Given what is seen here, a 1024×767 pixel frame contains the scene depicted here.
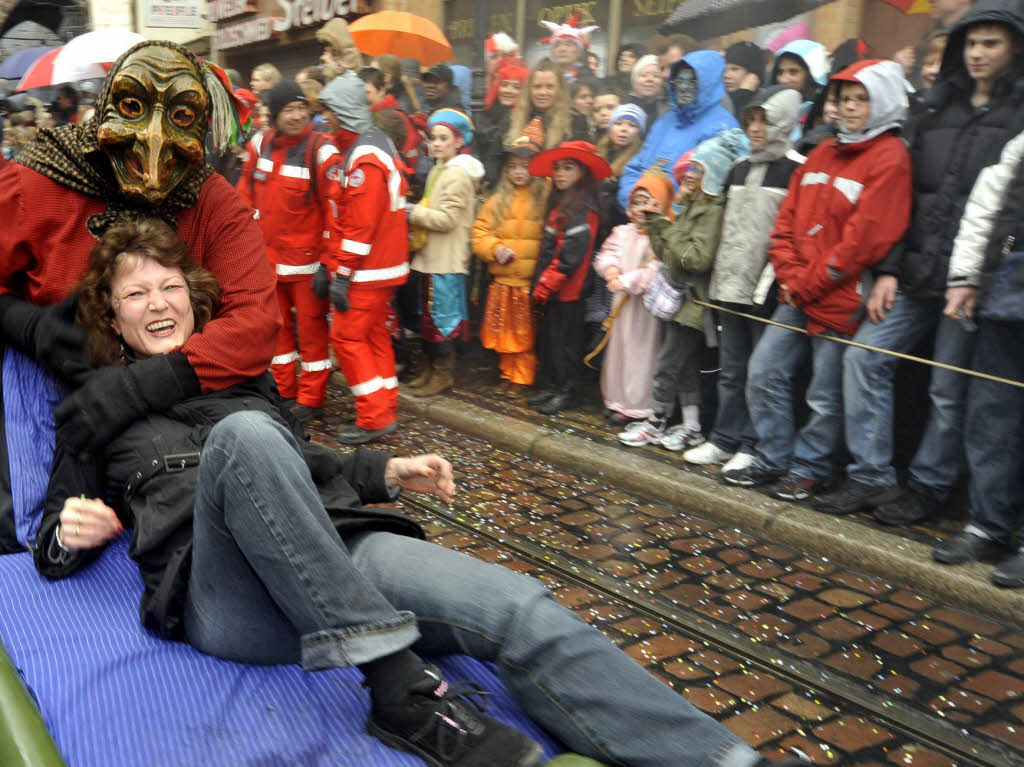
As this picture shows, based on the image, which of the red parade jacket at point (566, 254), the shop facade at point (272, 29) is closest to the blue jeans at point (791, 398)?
the red parade jacket at point (566, 254)

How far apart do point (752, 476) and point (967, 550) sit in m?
1.25

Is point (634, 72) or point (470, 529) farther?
point (634, 72)

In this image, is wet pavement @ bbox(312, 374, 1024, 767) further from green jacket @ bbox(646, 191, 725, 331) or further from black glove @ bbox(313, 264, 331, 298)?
black glove @ bbox(313, 264, 331, 298)

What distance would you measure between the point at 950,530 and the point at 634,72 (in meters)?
4.08

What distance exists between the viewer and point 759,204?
5.30 m

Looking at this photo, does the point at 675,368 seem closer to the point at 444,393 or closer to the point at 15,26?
the point at 444,393

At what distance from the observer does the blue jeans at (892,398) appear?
450cm

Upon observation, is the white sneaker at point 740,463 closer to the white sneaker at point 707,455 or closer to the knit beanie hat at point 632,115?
the white sneaker at point 707,455

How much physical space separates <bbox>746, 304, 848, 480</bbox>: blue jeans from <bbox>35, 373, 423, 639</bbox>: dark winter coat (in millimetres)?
3045

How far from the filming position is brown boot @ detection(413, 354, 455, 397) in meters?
7.46

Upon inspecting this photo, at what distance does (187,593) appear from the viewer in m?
2.33

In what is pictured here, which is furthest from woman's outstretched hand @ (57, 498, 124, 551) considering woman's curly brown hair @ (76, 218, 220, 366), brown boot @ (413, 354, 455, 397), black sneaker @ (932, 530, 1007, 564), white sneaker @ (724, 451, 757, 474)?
brown boot @ (413, 354, 455, 397)

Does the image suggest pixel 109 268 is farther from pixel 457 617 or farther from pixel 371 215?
pixel 371 215

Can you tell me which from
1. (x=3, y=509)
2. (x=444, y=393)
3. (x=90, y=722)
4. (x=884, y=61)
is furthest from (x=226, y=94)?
(x=444, y=393)
